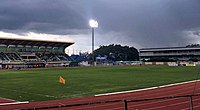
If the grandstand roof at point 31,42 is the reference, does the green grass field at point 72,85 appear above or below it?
below

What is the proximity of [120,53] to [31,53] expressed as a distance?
249ft

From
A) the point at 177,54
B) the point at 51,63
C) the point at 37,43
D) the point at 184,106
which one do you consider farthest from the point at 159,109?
the point at 177,54

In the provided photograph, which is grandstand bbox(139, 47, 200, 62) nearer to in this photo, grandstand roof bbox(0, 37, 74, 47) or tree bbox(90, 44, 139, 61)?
tree bbox(90, 44, 139, 61)

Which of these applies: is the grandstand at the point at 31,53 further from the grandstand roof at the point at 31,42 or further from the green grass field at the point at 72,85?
the green grass field at the point at 72,85

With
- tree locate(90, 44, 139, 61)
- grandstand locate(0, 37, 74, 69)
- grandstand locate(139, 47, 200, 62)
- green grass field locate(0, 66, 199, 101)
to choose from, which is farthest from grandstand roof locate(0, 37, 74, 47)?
green grass field locate(0, 66, 199, 101)

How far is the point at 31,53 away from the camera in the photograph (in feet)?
363

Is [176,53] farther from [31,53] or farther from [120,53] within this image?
[31,53]

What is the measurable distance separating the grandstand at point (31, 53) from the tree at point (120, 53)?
53.5 metres

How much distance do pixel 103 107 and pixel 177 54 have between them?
143514 mm

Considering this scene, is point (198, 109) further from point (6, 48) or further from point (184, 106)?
point (6, 48)

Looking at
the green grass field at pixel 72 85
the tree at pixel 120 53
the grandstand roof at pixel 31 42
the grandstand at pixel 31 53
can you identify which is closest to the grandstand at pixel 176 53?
the tree at pixel 120 53

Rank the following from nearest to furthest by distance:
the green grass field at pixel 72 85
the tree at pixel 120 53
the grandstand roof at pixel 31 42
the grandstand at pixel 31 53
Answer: the green grass field at pixel 72 85, the grandstand at pixel 31 53, the grandstand roof at pixel 31 42, the tree at pixel 120 53

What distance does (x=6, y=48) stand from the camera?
10662cm

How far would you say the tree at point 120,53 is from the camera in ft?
566
